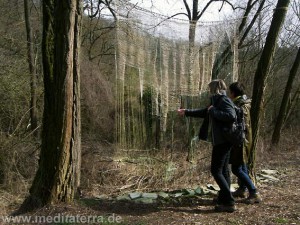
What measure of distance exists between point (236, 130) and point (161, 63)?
6.57 feet

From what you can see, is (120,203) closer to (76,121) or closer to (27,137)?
(76,121)

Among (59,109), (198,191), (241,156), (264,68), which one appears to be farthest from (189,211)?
(264,68)

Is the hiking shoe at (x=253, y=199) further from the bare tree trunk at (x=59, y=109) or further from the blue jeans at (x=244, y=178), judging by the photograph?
the bare tree trunk at (x=59, y=109)

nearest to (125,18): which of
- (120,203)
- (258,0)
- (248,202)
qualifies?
(120,203)

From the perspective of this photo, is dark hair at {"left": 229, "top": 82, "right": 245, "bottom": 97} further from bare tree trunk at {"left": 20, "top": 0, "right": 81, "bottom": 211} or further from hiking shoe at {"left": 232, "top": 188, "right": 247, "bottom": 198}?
bare tree trunk at {"left": 20, "top": 0, "right": 81, "bottom": 211}

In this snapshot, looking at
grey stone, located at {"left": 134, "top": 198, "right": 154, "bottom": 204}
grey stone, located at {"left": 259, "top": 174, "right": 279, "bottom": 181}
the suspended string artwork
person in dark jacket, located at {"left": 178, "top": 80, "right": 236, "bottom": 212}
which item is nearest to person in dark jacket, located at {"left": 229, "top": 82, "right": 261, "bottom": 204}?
person in dark jacket, located at {"left": 178, "top": 80, "right": 236, "bottom": 212}

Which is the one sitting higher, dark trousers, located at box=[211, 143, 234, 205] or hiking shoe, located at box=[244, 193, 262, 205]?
dark trousers, located at box=[211, 143, 234, 205]

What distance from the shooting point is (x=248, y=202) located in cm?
457

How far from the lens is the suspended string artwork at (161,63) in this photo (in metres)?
5.35

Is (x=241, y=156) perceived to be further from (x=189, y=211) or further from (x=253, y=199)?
(x=189, y=211)

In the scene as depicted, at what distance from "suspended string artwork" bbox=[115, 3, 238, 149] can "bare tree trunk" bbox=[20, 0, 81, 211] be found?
1.25m

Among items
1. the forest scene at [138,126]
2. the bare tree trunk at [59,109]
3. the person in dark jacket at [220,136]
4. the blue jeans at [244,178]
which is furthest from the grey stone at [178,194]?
the bare tree trunk at [59,109]

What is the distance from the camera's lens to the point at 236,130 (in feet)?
13.8

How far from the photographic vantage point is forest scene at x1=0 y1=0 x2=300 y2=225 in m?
4.10
